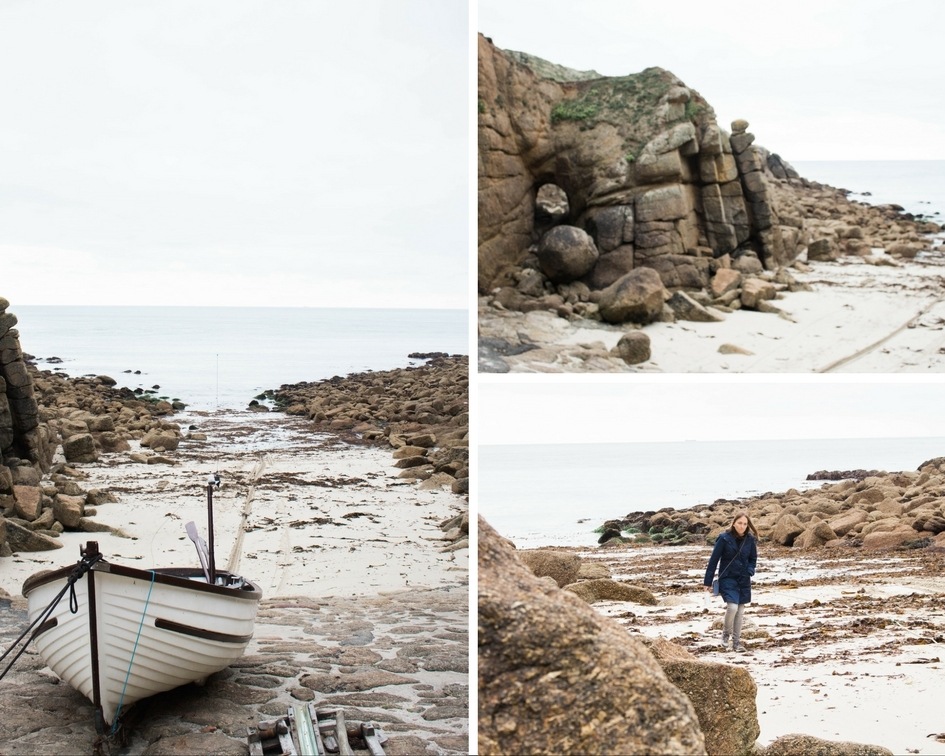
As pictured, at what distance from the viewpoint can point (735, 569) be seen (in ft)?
16.9

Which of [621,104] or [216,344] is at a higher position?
[621,104]

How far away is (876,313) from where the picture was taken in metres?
4.83

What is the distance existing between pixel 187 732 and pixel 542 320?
282 cm

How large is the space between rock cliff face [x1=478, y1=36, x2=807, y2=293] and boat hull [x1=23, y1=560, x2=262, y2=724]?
2199 mm

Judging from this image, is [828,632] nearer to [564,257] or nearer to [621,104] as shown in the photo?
[564,257]

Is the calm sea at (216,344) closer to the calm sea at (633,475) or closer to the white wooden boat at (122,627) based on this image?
the calm sea at (633,475)

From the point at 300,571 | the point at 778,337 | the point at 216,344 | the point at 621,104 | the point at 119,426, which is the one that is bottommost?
the point at 300,571

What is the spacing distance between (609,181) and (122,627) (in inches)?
130

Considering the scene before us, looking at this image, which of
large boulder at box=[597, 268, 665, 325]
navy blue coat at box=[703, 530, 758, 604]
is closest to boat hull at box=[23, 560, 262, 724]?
large boulder at box=[597, 268, 665, 325]

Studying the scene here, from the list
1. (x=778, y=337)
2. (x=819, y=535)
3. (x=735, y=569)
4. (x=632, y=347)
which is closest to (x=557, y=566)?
(x=735, y=569)

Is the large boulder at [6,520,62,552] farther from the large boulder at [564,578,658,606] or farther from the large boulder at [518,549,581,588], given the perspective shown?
the large boulder at [564,578,658,606]

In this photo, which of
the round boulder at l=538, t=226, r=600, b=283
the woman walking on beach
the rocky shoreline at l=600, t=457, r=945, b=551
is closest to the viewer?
the round boulder at l=538, t=226, r=600, b=283

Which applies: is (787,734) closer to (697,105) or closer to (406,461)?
(697,105)

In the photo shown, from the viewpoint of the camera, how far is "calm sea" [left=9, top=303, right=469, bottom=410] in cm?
779
